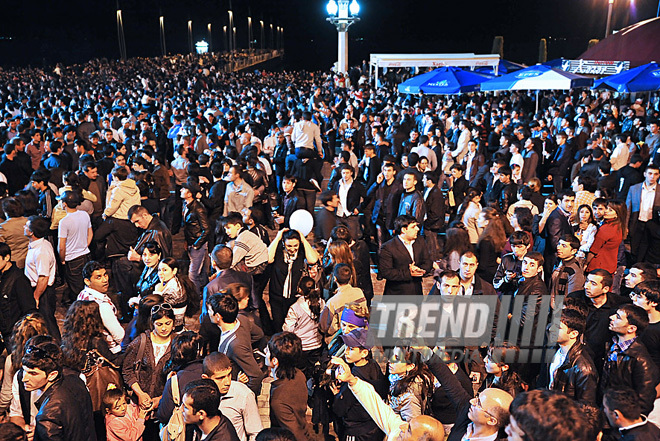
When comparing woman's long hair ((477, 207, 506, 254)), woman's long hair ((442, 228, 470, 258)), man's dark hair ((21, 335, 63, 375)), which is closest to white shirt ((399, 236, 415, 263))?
woman's long hair ((442, 228, 470, 258))

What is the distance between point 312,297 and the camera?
529 centimetres

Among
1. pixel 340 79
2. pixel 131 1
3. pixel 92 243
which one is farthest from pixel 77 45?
pixel 92 243

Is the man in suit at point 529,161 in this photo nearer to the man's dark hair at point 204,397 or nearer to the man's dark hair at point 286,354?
the man's dark hair at point 286,354

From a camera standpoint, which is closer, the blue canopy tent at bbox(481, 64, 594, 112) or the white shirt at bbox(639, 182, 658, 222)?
the white shirt at bbox(639, 182, 658, 222)

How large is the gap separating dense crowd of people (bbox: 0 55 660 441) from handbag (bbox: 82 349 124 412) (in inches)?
0.5

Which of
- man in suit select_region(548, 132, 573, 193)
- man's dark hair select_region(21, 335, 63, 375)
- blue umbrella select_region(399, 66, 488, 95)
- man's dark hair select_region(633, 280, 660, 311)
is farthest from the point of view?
blue umbrella select_region(399, 66, 488, 95)

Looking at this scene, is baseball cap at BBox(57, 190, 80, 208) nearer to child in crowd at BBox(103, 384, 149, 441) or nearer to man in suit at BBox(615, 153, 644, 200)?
child in crowd at BBox(103, 384, 149, 441)

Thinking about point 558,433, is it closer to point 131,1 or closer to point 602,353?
point 602,353

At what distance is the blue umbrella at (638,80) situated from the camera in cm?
1511

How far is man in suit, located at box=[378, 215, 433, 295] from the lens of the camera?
620cm

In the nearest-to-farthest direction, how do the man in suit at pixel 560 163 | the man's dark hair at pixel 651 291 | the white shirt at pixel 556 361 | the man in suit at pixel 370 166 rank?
the white shirt at pixel 556 361, the man's dark hair at pixel 651 291, the man in suit at pixel 370 166, the man in suit at pixel 560 163

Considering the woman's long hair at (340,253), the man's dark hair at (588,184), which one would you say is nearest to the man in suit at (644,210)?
the man's dark hair at (588,184)

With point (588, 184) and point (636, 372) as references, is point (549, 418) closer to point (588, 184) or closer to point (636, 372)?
point (636, 372)

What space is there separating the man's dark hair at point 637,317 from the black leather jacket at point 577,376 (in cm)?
42
